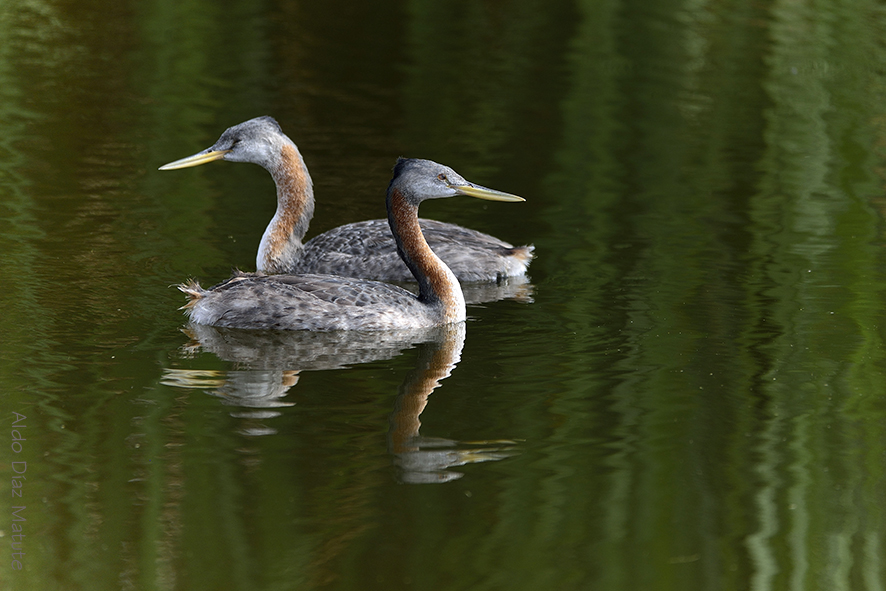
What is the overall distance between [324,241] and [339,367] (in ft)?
9.58

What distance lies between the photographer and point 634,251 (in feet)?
33.9

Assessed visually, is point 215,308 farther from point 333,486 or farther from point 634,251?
point 634,251

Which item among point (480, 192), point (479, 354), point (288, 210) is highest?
point (480, 192)

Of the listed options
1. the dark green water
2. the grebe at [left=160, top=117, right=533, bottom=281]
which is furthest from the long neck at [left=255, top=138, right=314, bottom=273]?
the dark green water

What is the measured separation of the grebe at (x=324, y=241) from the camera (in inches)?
388

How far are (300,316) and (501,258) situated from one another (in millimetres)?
2208

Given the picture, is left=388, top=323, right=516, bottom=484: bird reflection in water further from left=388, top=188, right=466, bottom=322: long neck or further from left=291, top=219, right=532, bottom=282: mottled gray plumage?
left=291, top=219, right=532, bottom=282: mottled gray plumage

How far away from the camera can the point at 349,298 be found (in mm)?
8242

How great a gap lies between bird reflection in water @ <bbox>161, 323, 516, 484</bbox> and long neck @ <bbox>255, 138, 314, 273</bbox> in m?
1.98

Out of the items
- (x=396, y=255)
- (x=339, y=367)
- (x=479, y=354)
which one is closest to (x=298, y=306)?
(x=339, y=367)

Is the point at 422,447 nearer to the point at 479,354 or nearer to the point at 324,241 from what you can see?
the point at 479,354

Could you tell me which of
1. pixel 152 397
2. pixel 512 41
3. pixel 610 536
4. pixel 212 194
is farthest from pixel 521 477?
pixel 512 41

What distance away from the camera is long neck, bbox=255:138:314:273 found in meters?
10.1

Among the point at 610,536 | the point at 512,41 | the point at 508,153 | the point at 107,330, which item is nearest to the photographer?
the point at 610,536
